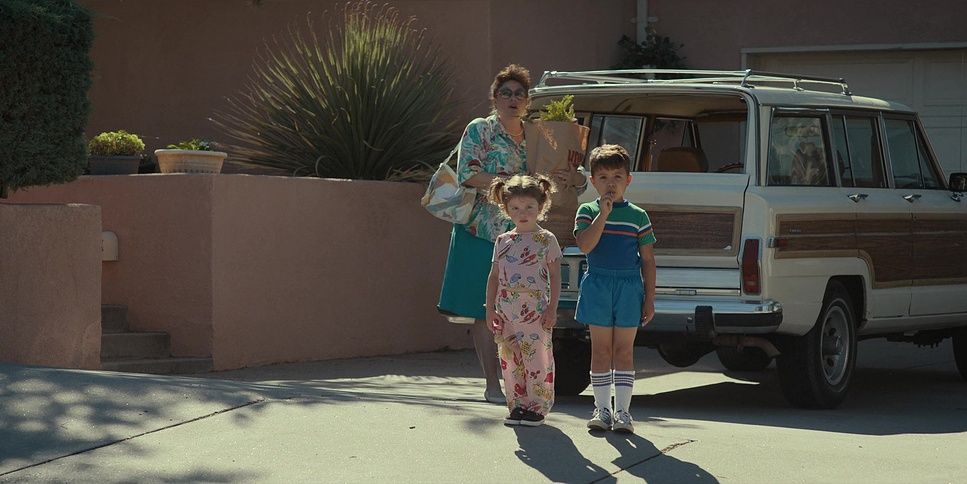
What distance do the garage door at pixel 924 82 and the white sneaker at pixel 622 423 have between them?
9282mm

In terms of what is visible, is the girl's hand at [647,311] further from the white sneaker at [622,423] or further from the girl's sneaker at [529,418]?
the girl's sneaker at [529,418]

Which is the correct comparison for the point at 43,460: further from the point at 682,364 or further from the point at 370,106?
the point at 370,106

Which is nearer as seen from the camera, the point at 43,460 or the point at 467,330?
the point at 43,460

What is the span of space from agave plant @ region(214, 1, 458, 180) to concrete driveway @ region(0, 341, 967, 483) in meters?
4.01

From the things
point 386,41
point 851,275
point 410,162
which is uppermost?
point 386,41

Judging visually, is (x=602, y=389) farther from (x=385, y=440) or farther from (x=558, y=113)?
(x=558, y=113)

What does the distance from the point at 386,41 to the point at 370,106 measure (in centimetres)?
63

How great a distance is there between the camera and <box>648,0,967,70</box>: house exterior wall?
49.3ft

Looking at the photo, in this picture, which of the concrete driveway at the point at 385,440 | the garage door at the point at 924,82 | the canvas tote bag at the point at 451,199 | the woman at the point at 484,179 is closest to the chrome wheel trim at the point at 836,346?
the concrete driveway at the point at 385,440

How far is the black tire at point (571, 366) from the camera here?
30.0ft

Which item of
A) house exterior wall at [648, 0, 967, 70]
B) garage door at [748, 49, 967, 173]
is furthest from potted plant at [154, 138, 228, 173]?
garage door at [748, 49, 967, 173]

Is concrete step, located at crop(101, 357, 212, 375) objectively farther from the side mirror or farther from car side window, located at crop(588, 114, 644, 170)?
the side mirror

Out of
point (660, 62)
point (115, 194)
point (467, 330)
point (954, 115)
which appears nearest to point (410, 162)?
point (467, 330)

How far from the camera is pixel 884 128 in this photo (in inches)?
378
